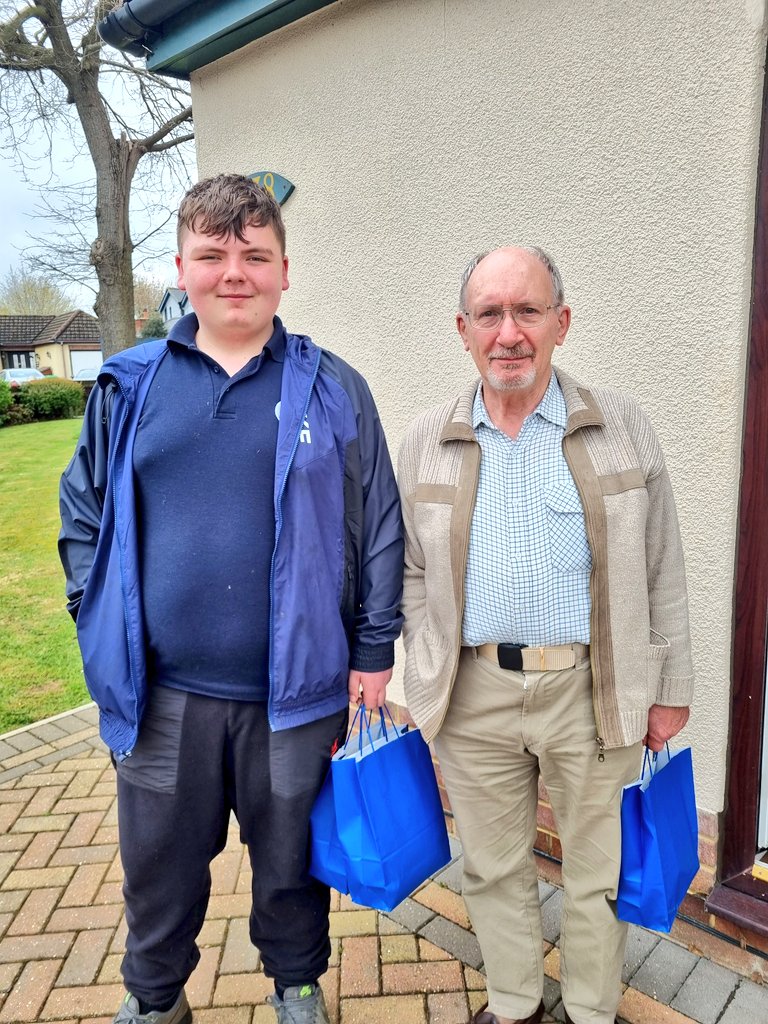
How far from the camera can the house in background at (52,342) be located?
5172 cm

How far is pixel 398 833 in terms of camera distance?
2039 millimetres

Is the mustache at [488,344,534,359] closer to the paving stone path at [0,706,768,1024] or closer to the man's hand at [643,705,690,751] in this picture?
the man's hand at [643,705,690,751]

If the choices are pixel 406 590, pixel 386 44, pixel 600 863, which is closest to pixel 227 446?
pixel 406 590

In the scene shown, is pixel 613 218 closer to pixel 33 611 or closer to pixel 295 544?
pixel 295 544

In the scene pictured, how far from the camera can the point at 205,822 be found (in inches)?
Answer: 81.2

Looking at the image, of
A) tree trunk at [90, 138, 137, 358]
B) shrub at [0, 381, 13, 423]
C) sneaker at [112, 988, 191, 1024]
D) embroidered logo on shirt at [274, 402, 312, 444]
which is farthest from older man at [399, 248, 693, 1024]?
shrub at [0, 381, 13, 423]

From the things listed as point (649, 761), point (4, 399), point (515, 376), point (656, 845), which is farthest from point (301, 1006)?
point (4, 399)

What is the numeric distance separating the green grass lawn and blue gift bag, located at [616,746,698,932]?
12.9ft

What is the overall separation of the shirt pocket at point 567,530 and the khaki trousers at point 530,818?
0.27 metres

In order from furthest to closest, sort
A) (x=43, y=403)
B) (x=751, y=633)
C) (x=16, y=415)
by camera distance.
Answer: (x=43, y=403) → (x=16, y=415) → (x=751, y=633)

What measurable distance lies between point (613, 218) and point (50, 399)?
24185 millimetres

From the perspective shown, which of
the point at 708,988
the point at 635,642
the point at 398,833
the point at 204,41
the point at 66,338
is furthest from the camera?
the point at 66,338

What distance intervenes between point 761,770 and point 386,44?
301cm

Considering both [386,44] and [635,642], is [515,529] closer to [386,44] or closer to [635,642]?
[635,642]
